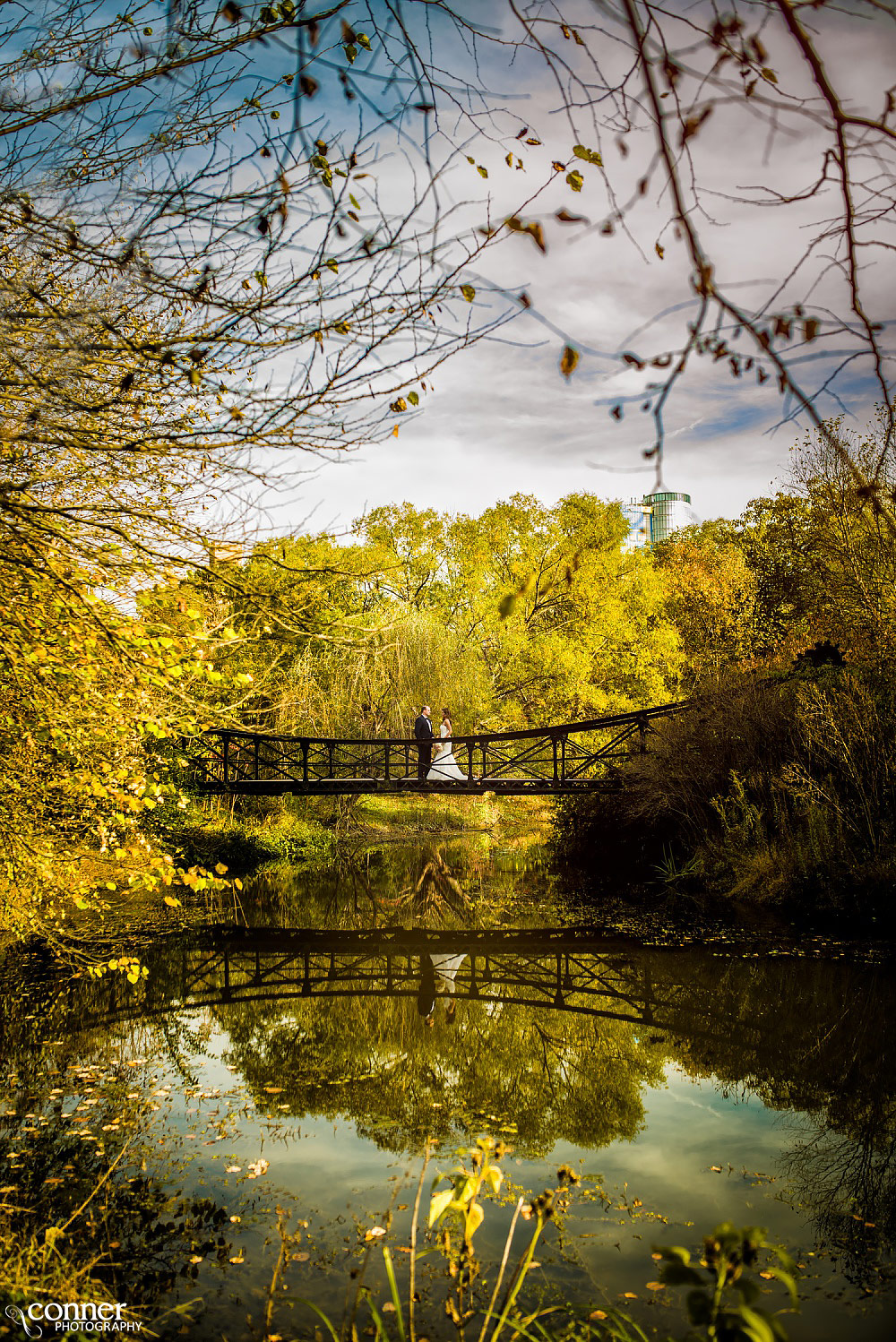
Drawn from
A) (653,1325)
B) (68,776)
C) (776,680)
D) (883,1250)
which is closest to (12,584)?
(68,776)

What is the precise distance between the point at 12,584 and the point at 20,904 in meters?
3.27

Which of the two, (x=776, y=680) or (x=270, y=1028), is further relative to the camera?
(x=776, y=680)

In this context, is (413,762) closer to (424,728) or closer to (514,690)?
(424,728)

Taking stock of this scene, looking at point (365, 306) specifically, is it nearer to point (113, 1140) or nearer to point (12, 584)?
point (12, 584)

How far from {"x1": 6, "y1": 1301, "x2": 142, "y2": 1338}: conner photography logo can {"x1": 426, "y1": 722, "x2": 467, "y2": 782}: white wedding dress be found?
13.5 meters

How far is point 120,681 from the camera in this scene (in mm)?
4141

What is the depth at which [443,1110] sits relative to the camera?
5.93 metres

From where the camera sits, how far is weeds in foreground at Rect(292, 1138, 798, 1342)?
1703 mm

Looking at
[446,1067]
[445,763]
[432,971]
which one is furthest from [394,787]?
[446,1067]

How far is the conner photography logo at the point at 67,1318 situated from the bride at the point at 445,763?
43.9ft

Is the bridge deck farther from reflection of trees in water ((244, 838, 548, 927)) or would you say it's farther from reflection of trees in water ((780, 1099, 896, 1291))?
reflection of trees in water ((780, 1099, 896, 1291))

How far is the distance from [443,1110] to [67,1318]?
3.11 meters

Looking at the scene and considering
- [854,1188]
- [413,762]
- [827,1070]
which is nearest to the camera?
[854,1188]

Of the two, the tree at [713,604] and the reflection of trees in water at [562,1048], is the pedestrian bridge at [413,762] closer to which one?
the reflection of trees in water at [562,1048]
